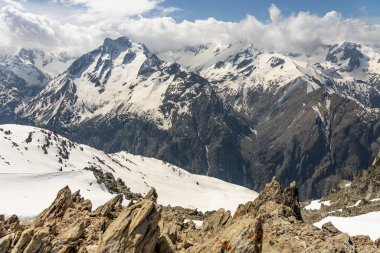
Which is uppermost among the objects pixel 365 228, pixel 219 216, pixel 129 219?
pixel 129 219

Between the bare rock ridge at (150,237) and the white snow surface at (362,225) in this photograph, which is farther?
the white snow surface at (362,225)

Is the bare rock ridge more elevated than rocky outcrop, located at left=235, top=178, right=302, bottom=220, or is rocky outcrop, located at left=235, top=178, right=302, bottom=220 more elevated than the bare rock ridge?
the bare rock ridge

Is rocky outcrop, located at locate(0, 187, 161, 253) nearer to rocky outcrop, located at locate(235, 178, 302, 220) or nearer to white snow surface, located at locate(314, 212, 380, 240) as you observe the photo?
rocky outcrop, located at locate(235, 178, 302, 220)

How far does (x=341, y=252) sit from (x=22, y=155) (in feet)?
518

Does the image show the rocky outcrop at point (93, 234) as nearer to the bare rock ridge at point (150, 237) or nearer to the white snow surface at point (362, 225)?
the bare rock ridge at point (150, 237)

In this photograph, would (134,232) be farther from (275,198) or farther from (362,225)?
(362,225)

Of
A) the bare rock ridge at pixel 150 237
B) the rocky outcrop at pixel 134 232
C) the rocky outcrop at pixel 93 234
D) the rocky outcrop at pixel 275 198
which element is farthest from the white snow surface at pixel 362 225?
the rocky outcrop at pixel 134 232

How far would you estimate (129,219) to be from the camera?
99.6 feet

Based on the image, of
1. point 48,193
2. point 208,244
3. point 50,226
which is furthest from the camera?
point 48,193

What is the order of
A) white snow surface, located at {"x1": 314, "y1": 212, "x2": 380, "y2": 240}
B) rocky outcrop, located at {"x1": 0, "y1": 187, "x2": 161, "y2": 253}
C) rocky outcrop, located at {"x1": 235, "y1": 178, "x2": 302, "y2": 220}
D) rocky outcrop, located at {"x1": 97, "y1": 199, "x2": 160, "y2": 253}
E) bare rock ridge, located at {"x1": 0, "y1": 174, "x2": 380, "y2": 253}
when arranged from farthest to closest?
rocky outcrop, located at {"x1": 235, "y1": 178, "x2": 302, "y2": 220} < white snow surface, located at {"x1": 314, "y1": 212, "x2": 380, "y2": 240} < rocky outcrop, located at {"x1": 0, "y1": 187, "x2": 161, "y2": 253} < rocky outcrop, located at {"x1": 97, "y1": 199, "x2": 160, "y2": 253} < bare rock ridge, located at {"x1": 0, "y1": 174, "x2": 380, "y2": 253}

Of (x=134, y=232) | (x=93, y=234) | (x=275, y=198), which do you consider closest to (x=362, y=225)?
(x=275, y=198)

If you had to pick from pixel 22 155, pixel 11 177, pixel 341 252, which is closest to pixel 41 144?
pixel 22 155

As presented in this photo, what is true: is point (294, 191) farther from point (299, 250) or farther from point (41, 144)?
point (41, 144)

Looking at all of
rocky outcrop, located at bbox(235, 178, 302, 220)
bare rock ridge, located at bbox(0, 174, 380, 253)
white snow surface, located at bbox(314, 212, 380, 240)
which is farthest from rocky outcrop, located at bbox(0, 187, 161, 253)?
white snow surface, located at bbox(314, 212, 380, 240)
